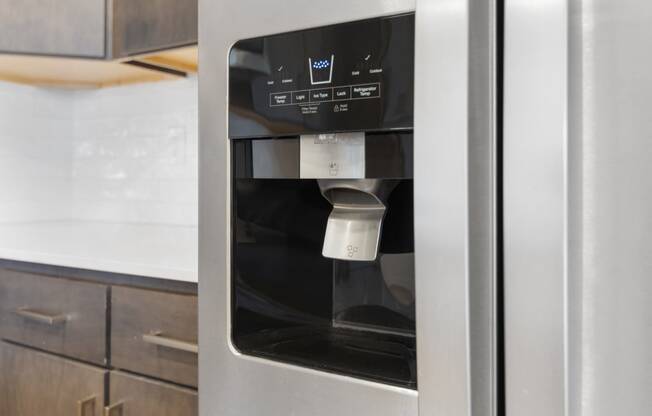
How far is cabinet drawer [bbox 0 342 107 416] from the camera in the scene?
106 centimetres

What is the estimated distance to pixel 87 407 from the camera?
1062 millimetres

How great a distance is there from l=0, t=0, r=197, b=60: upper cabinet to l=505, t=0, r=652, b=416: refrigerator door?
92 cm

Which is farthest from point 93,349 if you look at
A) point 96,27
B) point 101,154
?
point 101,154

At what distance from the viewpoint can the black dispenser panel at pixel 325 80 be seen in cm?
54

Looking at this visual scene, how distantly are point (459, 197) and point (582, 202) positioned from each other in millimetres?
101

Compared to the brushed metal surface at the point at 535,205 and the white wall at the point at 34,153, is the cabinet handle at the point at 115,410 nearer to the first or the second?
the brushed metal surface at the point at 535,205

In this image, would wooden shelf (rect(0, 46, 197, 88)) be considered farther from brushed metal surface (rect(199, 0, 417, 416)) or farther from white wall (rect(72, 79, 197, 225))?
brushed metal surface (rect(199, 0, 417, 416))

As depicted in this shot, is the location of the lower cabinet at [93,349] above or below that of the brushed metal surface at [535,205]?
below

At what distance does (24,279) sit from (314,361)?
840 mm

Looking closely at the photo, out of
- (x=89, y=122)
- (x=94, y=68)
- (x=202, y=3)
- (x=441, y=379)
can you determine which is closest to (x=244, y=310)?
(x=441, y=379)

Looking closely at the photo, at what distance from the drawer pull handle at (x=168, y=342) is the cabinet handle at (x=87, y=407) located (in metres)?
0.20

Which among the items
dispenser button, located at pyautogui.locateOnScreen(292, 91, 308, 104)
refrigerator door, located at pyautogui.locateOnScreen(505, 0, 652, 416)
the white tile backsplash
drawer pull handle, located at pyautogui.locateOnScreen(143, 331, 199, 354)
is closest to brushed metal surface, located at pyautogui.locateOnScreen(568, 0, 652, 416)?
refrigerator door, located at pyautogui.locateOnScreen(505, 0, 652, 416)

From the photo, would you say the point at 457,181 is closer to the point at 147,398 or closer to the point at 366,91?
the point at 366,91

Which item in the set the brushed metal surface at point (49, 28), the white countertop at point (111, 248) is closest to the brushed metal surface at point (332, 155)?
the white countertop at point (111, 248)
